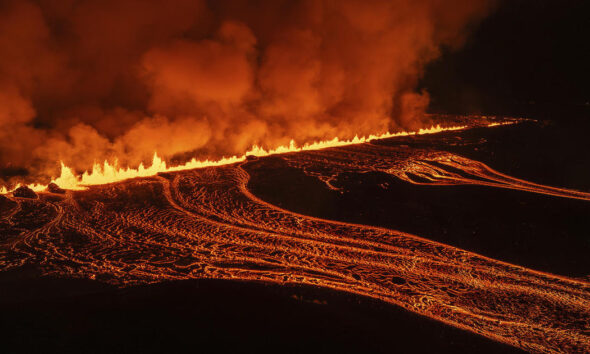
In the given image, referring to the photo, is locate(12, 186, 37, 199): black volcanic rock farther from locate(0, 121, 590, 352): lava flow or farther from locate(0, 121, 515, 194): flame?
locate(0, 121, 515, 194): flame

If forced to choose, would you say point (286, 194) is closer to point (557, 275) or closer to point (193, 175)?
point (193, 175)

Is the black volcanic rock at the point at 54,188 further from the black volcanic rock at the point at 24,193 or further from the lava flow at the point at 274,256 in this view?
the black volcanic rock at the point at 24,193

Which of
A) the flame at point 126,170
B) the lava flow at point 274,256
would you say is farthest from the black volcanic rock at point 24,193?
the flame at point 126,170

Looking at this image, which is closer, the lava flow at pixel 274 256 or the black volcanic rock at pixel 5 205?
the lava flow at pixel 274 256

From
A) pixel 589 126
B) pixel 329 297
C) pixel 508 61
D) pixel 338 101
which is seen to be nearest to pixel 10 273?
pixel 329 297

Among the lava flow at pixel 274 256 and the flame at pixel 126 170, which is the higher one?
the flame at pixel 126 170

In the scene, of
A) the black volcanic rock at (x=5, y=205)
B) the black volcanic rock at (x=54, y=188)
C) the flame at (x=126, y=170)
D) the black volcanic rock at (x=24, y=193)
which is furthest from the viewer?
the flame at (x=126, y=170)

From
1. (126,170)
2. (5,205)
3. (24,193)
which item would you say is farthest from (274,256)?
(126,170)
